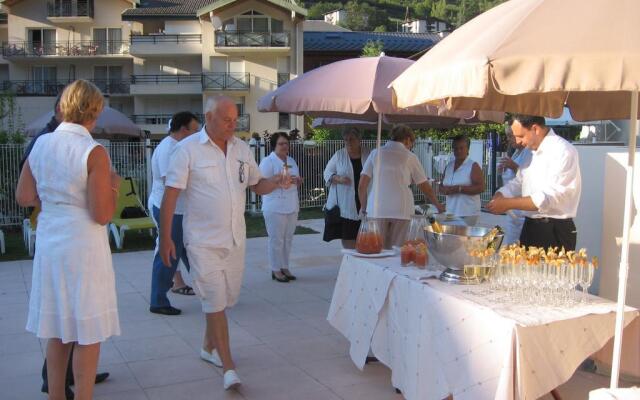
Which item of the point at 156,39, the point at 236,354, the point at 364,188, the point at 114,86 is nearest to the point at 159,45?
the point at 156,39

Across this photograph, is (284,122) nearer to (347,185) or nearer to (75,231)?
(347,185)

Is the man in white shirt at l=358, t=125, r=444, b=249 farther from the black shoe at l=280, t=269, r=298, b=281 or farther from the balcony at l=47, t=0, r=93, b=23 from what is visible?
the balcony at l=47, t=0, r=93, b=23

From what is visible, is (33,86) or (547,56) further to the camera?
(33,86)

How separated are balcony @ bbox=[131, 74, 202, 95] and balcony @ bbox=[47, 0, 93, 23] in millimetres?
5531

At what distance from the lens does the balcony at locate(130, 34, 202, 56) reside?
37375 millimetres

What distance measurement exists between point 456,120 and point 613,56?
5310 millimetres

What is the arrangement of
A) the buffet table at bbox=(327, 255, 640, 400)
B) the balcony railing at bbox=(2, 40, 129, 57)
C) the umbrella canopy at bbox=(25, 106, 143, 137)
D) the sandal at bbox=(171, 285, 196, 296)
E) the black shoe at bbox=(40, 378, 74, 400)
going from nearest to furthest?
the buffet table at bbox=(327, 255, 640, 400)
the black shoe at bbox=(40, 378, 74, 400)
the sandal at bbox=(171, 285, 196, 296)
the umbrella canopy at bbox=(25, 106, 143, 137)
the balcony railing at bbox=(2, 40, 129, 57)

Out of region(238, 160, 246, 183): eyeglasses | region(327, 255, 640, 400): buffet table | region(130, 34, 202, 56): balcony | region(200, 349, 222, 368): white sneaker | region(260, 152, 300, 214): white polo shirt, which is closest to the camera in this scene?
region(327, 255, 640, 400): buffet table

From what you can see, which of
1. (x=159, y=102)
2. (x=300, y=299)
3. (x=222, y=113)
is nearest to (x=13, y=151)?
(x=300, y=299)

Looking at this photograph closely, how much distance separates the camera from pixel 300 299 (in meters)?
6.88

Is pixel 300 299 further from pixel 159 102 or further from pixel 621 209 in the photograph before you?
pixel 159 102

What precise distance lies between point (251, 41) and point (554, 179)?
114ft

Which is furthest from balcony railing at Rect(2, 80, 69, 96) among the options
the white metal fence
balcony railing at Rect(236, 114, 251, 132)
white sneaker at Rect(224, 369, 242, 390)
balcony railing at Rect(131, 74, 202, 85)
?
white sneaker at Rect(224, 369, 242, 390)

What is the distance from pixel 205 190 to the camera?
165 inches
